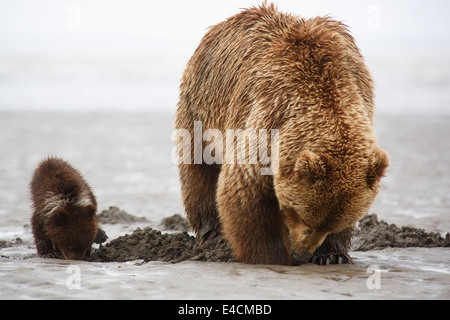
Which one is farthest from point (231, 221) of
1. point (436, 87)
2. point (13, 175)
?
point (436, 87)

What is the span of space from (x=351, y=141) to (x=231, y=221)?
1.54 m

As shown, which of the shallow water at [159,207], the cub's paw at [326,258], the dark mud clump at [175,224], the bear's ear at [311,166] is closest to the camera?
the shallow water at [159,207]

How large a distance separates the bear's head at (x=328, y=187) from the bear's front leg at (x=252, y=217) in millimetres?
426

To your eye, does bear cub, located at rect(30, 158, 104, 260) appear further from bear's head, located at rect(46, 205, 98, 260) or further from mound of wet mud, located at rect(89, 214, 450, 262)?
mound of wet mud, located at rect(89, 214, 450, 262)

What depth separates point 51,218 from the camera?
7199mm

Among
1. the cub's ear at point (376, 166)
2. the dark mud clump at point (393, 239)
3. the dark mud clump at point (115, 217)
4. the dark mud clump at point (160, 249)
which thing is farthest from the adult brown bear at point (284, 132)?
the dark mud clump at point (115, 217)

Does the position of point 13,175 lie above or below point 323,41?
below

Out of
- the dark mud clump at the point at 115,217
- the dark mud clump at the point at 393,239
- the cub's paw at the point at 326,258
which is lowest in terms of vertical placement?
the cub's paw at the point at 326,258

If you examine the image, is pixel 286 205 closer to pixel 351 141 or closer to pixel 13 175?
pixel 351 141

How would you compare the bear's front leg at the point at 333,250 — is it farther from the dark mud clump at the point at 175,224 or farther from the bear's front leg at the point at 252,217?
the dark mud clump at the point at 175,224

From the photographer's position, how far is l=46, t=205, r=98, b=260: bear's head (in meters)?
7.09

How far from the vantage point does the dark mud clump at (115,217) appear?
32.1 feet

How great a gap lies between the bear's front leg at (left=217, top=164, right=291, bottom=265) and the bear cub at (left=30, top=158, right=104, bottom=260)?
1589mm
